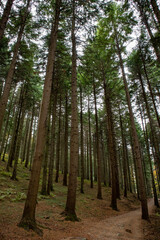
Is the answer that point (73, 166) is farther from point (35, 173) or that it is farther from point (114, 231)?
point (114, 231)

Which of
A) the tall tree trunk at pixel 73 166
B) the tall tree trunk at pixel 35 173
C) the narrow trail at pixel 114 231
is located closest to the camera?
the tall tree trunk at pixel 35 173

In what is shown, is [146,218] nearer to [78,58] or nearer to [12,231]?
[12,231]

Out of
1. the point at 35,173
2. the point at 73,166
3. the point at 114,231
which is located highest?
the point at 73,166

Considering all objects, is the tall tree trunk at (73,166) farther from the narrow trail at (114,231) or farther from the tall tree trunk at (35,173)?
the tall tree trunk at (35,173)

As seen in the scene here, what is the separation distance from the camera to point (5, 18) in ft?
22.2

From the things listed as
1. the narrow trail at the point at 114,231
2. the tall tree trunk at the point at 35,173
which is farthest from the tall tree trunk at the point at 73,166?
the tall tree trunk at the point at 35,173

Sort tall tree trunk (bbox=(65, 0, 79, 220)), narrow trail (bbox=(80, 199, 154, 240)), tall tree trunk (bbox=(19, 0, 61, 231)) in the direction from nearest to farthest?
tall tree trunk (bbox=(19, 0, 61, 231)) → narrow trail (bbox=(80, 199, 154, 240)) → tall tree trunk (bbox=(65, 0, 79, 220))

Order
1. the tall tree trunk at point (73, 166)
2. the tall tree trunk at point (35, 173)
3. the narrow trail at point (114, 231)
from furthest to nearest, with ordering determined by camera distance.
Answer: the tall tree trunk at point (73, 166) < the narrow trail at point (114, 231) < the tall tree trunk at point (35, 173)

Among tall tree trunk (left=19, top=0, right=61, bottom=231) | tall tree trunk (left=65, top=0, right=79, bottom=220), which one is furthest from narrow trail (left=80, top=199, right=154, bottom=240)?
tall tree trunk (left=19, top=0, right=61, bottom=231)

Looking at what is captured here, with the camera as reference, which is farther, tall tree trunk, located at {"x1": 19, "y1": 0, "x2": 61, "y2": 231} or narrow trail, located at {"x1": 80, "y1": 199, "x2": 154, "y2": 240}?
narrow trail, located at {"x1": 80, "y1": 199, "x2": 154, "y2": 240}

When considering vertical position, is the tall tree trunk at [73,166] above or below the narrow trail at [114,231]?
above

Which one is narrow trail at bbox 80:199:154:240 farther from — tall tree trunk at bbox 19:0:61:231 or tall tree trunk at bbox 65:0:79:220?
tall tree trunk at bbox 19:0:61:231

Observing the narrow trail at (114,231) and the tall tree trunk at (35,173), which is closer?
the tall tree trunk at (35,173)

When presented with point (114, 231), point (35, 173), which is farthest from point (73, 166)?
point (114, 231)
